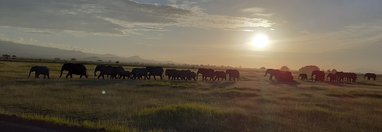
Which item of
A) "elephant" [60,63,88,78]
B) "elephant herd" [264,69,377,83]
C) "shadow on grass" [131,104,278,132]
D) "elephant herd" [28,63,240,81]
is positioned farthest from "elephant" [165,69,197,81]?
"shadow on grass" [131,104,278,132]

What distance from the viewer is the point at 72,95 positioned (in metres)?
29.3

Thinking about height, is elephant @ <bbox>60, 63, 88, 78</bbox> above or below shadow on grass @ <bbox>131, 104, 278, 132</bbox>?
above

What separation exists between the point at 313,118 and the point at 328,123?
1.47 metres

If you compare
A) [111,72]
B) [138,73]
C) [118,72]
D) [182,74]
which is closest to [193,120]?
[111,72]

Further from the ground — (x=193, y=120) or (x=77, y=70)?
(x=77, y=70)

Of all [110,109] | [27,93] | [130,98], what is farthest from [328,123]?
[27,93]

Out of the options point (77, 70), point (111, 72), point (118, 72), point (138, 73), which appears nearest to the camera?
point (77, 70)

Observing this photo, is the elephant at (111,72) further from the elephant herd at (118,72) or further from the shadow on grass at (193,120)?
the shadow on grass at (193,120)

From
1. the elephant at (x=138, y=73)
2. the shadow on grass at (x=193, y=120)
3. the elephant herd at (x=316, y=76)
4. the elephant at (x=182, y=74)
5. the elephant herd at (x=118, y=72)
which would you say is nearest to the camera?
the shadow on grass at (x=193, y=120)

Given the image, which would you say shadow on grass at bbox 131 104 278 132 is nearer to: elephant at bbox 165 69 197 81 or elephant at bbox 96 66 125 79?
elephant at bbox 96 66 125 79

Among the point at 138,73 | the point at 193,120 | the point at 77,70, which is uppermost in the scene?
the point at 77,70

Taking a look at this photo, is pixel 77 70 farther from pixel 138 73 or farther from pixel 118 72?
pixel 138 73

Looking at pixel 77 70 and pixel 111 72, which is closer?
pixel 77 70

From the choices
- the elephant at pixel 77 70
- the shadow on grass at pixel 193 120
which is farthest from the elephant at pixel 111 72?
the shadow on grass at pixel 193 120
